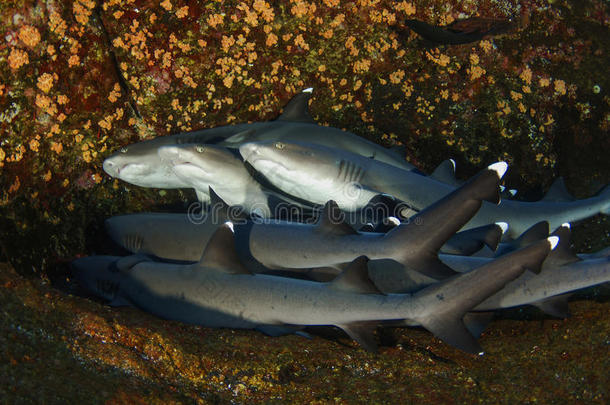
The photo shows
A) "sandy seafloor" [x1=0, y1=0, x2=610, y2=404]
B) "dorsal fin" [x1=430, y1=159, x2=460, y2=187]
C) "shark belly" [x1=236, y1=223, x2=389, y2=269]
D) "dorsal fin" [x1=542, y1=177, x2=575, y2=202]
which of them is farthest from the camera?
"dorsal fin" [x1=542, y1=177, x2=575, y2=202]

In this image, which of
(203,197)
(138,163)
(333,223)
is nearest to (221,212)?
(203,197)

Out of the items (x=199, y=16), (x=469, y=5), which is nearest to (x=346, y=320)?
(x=199, y=16)

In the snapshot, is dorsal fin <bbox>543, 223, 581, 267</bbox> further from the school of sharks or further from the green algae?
the green algae

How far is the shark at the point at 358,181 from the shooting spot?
3.42 m

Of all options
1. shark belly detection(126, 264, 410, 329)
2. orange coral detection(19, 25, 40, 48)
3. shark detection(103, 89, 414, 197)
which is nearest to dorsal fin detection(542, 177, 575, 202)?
shark detection(103, 89, 414, 197)

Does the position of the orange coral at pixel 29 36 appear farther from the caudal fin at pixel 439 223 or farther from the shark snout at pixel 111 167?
the caudal fin at pixel 439 223

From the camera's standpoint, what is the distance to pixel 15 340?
5.75ft

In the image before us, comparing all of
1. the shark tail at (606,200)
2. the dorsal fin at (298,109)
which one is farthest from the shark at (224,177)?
the shark tail at (606,200)

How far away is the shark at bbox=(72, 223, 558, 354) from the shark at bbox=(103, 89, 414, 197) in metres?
0.83

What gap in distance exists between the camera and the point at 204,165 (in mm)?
3520

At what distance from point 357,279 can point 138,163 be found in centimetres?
204

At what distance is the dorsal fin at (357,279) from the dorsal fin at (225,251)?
0.62m

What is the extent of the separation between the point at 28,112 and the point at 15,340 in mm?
2031

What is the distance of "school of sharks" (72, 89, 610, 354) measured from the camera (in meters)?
2.53
